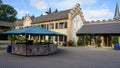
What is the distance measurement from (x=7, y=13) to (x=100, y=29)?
65597 millimetres

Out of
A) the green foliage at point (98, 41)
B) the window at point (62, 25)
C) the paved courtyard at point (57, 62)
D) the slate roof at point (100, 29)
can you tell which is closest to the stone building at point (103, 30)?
the slate roof at point (100, 29)

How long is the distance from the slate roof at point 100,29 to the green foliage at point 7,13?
58.9 m

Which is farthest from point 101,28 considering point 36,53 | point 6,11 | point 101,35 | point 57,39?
point 6,11

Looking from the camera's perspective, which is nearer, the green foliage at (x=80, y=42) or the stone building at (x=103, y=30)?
the stone building at (x=103, y=30)

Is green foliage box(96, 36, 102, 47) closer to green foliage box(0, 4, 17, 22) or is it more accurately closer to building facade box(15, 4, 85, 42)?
building facade box(15, 4, 85, 42)

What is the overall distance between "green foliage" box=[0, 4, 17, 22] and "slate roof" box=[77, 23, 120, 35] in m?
58.9

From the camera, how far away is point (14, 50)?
69.9ft

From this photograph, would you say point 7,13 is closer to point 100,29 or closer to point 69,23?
point 69,23

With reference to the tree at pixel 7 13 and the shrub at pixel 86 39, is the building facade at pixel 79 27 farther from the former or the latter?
the tree at pixel 7 13

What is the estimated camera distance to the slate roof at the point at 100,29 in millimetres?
34500

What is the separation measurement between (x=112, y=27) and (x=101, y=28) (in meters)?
2.46

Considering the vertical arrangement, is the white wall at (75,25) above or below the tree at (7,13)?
below

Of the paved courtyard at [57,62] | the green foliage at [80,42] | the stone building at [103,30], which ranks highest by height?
the stone building at [103,30]

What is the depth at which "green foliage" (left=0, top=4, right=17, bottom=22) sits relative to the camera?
88.9 metres
